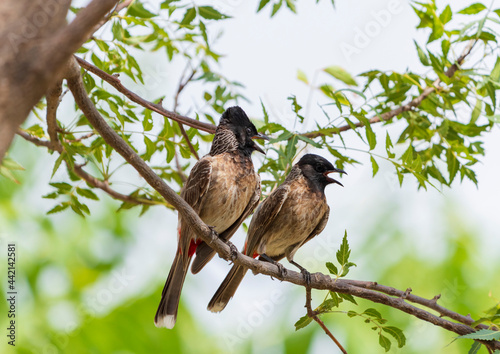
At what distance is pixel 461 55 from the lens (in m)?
3.55

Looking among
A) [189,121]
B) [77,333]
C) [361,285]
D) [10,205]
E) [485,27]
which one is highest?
[485,27]

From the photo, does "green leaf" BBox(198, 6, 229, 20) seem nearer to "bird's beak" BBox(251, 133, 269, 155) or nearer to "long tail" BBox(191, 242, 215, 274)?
"bird's beak" BBox(251, 133, 269, 155)

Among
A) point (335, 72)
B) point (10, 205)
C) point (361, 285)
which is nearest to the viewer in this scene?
point (361, 285)

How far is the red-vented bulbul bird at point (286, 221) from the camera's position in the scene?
3436mm

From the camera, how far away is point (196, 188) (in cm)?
329

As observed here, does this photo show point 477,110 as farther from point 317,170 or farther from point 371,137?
point 317,170

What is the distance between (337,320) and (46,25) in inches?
252

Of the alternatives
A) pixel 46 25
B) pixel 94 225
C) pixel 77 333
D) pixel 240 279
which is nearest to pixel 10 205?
pixel 94 225

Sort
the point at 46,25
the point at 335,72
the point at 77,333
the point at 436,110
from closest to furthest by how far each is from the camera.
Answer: the point at 46,25
the point at 436,110
the point at 335,72
the point at 77,333

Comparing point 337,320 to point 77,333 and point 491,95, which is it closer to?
point 77,333

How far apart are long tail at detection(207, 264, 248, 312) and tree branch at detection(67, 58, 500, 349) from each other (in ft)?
1.90

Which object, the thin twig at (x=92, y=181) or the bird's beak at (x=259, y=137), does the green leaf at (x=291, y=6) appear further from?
the thin twig at (x=92, y=181)

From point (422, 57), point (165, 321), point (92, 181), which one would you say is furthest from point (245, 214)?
point (422, 57)

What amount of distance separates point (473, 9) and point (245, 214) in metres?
1.82
